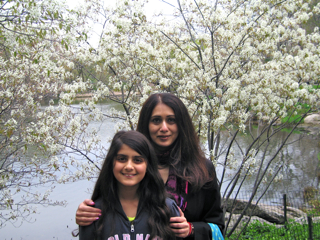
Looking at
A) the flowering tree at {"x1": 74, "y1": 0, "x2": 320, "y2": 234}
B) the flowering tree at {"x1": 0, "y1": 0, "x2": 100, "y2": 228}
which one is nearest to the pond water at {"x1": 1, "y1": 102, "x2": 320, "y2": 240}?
the flowering tree at {"x1": 0, "y1": 0, "x2": 100, "y2": 228}

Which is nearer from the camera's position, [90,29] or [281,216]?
[90,29]

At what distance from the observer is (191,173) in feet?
5.82

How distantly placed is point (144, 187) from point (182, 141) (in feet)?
1.21

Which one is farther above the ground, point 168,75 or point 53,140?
point 168,75

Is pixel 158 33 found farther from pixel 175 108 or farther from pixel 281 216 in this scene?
pixel 281 216

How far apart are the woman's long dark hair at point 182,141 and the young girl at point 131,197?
0.60ft

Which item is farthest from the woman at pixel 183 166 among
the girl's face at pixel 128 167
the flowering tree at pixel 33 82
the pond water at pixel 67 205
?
the pond water at pixel 67 205

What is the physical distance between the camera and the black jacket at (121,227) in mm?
1508

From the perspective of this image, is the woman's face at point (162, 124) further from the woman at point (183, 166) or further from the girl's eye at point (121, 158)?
the girl's eye at point (121, 158)

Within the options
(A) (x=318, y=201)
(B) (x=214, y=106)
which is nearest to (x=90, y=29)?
(B) (x=214, y=106)

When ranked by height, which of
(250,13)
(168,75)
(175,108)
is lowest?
(175,108)

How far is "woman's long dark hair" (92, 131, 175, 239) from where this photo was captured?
5.23 feet

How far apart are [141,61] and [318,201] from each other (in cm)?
557

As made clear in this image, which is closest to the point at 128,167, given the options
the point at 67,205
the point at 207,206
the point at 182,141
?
the point at 182,141
